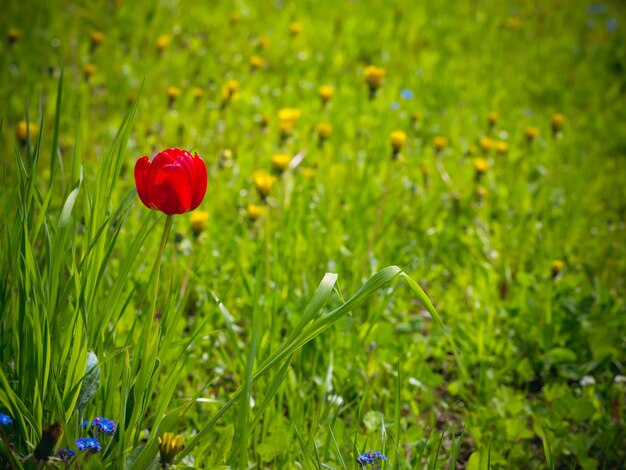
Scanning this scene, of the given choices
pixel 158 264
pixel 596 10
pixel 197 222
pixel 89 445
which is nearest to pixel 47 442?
pixel 89 445

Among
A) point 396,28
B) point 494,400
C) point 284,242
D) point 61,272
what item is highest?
point 396,28

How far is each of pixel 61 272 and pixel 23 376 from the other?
7.3 inches

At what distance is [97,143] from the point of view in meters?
2.45

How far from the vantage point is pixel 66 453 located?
0.85 m

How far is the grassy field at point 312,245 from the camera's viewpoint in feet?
3.20

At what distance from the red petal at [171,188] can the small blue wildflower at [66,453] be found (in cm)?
36

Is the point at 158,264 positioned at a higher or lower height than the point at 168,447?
higher

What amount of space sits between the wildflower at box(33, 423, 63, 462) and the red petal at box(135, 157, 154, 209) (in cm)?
33

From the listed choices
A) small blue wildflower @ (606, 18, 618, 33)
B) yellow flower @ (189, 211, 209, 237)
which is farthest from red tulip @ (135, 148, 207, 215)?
small blue wildflower @ (606, 18, 618, 33)

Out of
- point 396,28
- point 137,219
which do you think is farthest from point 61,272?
point 396,28

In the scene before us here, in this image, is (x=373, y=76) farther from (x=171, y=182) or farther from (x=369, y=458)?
(x=369, y=458)

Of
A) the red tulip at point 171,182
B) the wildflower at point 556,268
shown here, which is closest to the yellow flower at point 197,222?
the red tulip at point 171,182

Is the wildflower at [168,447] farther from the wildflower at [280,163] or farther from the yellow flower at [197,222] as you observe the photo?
the wildflower at [280,163]

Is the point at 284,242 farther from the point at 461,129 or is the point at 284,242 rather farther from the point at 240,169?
the point at 461,129
